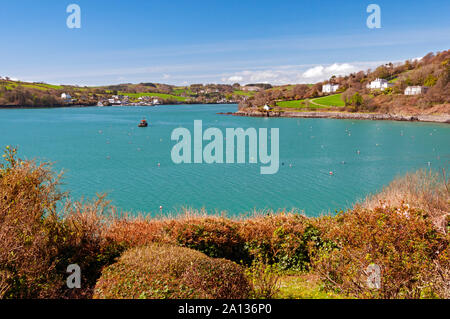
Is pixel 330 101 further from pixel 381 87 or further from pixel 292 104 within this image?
pixel 381 87

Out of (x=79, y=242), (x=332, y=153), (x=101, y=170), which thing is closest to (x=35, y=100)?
(x=101, y=170)

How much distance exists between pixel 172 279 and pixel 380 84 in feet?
454

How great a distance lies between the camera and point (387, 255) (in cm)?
830

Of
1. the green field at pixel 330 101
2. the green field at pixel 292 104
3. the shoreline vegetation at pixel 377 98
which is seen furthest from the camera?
the green field at pixel 292 104

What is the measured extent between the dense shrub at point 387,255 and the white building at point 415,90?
110 metres

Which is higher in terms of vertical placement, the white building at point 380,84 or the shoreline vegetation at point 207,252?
the white building at point 380,84

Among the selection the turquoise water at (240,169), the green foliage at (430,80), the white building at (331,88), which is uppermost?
the white building at (331,88)

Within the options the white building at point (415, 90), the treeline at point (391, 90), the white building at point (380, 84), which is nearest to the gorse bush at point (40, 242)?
the treeline at point (391, 90)

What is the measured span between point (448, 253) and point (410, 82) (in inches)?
4883

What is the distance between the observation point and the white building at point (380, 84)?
123300 mm

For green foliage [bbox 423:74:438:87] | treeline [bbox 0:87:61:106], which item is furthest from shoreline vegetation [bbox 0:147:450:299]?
treeline [bbox 0:87:61:106]

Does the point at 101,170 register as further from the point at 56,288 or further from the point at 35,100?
the point at 35,100

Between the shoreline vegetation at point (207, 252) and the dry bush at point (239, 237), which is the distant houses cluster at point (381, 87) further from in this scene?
the dry bush at point (239, 237)

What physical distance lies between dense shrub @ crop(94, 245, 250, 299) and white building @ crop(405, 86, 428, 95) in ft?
378
